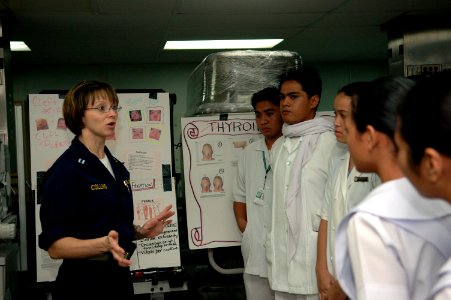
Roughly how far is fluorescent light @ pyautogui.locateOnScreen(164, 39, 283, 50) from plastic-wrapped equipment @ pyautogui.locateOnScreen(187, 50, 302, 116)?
4.10 ft

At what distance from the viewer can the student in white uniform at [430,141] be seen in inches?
35.7

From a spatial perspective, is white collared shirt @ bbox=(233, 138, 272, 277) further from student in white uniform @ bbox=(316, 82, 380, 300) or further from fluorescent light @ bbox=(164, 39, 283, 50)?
fluorescent light @ bbox=(164, 39, 283, 50)

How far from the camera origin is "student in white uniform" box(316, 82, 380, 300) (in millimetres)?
2125

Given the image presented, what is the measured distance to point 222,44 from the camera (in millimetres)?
5324

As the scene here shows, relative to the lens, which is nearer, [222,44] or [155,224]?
[155,224]

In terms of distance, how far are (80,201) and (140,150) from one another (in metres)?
1.66

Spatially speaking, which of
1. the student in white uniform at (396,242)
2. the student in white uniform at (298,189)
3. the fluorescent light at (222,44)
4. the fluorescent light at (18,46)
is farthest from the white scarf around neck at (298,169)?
the fluorescent light at (18,46)

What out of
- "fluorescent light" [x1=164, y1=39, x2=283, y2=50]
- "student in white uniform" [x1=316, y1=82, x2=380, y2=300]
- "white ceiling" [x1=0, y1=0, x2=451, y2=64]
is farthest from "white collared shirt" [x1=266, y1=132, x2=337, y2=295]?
"fluorescent light" [x1=164, y1=39, x2=283, y2=50]

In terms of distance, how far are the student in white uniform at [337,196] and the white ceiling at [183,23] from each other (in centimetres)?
158

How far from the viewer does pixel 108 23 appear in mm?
4043

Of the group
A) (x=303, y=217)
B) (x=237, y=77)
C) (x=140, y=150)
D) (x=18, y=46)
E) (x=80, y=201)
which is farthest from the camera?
(x=18, y=46)

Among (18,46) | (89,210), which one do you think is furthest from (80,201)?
(18,46)

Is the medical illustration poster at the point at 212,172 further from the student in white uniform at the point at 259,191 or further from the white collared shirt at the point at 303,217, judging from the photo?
the white collared shirt at the point at 303,217

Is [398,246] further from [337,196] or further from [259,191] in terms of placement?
[259,191]
